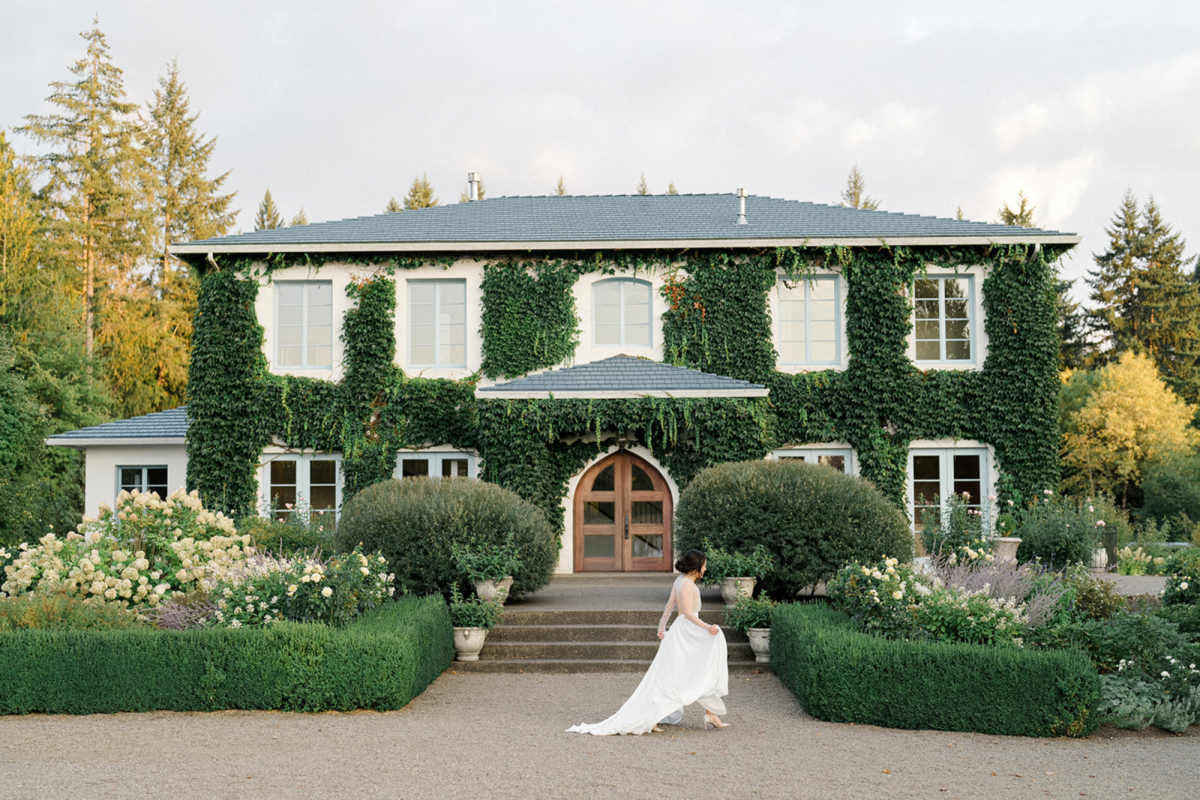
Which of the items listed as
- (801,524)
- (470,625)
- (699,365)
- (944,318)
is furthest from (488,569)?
(944,318)

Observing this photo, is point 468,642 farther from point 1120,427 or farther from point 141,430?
point 1120,427

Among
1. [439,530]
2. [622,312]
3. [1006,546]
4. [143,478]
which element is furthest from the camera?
[143,478]

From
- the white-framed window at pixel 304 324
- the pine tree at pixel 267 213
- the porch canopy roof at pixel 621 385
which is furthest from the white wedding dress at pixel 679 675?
the pine tree at pixel 267 213

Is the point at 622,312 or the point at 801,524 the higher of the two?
the point at 622,312

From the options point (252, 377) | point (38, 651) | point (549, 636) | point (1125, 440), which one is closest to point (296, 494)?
point (252, 377)

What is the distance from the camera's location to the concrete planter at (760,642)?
1079 centimetres

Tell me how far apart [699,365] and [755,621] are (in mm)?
7433

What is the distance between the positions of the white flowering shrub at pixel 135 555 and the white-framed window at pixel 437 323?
665cm

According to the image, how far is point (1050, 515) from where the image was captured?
1636 centimetres

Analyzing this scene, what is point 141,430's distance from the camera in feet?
62.3

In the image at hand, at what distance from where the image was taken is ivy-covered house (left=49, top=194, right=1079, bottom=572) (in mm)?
17375

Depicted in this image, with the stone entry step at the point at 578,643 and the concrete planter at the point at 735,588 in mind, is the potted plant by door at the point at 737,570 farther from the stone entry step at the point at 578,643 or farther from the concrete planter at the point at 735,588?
the stone entry step at the point at 578,643

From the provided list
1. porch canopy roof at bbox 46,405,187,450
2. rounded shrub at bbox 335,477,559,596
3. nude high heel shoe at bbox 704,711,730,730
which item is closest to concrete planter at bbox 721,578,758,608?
rounded shrub at bbox 335,477,559,596

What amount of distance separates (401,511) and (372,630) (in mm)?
3215
